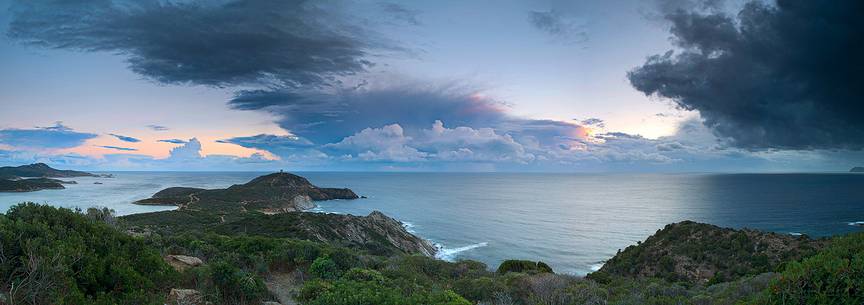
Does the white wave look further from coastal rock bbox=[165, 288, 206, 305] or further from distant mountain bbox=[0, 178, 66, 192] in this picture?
distant mountain bbox=[0, 178, 66, 192]

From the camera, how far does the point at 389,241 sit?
63469mm

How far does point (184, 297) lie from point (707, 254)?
133 ft

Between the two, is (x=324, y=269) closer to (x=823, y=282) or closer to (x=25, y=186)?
(x=823, y=282)

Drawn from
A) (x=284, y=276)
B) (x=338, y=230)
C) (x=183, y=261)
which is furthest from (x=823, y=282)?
(x=338, y=230)

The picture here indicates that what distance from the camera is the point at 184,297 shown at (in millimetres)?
9609

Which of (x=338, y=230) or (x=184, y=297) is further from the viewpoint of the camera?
(x=338, y=230)

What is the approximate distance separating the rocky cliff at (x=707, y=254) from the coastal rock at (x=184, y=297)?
3288 centimetres

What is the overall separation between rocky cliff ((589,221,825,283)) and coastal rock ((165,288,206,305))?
3288cm

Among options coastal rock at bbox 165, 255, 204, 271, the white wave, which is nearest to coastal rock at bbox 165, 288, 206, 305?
coastal rock at bbox 165, 255, 204, 271

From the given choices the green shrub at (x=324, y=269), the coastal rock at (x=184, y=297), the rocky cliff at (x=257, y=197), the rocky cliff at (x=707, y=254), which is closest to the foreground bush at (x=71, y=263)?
the coastal rock at (x=184, y=297)

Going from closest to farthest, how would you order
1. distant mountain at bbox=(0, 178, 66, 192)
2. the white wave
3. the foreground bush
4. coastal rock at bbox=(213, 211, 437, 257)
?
the foreground bush → coastal rock at bbox=(213, 211, 437, 257) → the white wave → distant mountain at bbox=(0, 178, 66, 192)

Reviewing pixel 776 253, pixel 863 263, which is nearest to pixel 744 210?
pixel 776 253

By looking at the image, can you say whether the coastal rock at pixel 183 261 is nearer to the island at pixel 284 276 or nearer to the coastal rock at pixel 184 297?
the island at pixel 284 276

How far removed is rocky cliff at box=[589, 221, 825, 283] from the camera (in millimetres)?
32906
